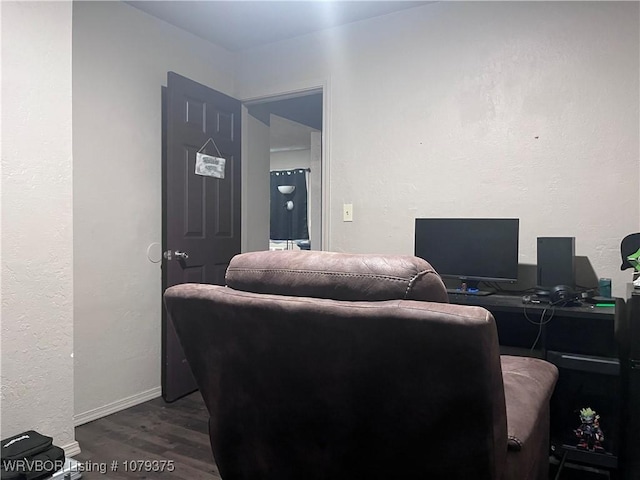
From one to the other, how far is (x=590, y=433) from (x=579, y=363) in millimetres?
324

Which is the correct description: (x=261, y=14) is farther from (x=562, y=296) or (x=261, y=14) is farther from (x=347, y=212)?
(x=562, y=296)

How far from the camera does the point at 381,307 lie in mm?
958

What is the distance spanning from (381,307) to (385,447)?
14.7 inches

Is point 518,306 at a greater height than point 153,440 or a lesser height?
greater

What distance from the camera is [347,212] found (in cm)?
318

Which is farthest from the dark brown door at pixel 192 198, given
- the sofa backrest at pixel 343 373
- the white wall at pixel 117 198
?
the sofa backrest at pixel 343 373

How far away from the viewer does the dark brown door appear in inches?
115

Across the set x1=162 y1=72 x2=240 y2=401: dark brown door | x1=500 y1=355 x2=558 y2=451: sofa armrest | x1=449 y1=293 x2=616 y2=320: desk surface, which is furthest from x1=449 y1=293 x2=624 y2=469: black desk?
x1=162 y1=72 x2=240 y2=401: dark brown door

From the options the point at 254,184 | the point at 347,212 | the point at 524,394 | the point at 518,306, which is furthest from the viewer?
the point at 254,184

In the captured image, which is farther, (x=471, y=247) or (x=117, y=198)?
(x=117, y=198)

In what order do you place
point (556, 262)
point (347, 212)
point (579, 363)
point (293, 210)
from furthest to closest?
point (293, 210) → point (347, 212) → point (556, 262) → point (579, 363)

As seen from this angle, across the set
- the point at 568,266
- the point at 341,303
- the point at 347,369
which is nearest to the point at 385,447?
the point at 347,369

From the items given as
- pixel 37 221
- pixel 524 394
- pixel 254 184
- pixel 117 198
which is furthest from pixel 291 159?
pixel 524 394

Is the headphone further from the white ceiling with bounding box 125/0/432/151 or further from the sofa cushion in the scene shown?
Result: the white ceiling with bounding box 125/0/432/151
